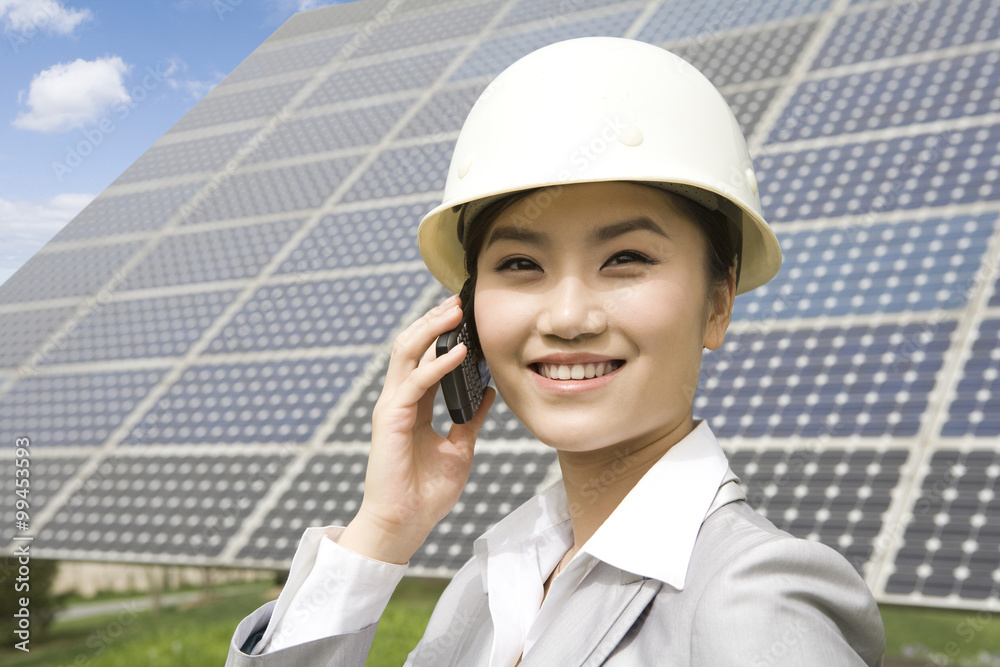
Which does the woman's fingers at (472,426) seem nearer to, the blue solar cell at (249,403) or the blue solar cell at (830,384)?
the blue solar cell at (830,384)

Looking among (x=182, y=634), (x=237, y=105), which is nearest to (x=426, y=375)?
(x=182, y=634)

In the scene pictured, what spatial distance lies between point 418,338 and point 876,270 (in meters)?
4.37

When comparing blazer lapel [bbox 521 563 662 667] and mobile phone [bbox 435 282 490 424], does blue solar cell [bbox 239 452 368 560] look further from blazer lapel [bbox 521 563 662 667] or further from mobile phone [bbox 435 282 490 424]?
blazer lapel [bbox 521 563 662 667]

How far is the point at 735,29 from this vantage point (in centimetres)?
929

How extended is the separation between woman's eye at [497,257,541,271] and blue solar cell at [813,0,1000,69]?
705cm

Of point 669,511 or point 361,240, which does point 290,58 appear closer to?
point 361,240

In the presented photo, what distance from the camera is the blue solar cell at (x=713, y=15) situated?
9227mm

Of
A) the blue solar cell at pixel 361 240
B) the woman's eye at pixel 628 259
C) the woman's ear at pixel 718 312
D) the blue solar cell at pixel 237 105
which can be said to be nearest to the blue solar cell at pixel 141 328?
the blue solar cell at pixel 361 240

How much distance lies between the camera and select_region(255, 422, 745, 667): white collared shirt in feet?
5.44

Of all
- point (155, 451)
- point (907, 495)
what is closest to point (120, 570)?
point (155, 451)

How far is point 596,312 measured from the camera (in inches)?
68.5

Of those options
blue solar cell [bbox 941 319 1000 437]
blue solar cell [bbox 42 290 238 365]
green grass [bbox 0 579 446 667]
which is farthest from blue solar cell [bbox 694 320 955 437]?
blue solar cell [bbox 42 290 238 365]

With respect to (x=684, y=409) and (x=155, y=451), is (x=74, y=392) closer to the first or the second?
(x=155, y=451)

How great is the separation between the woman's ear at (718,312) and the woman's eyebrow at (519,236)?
44 cm
